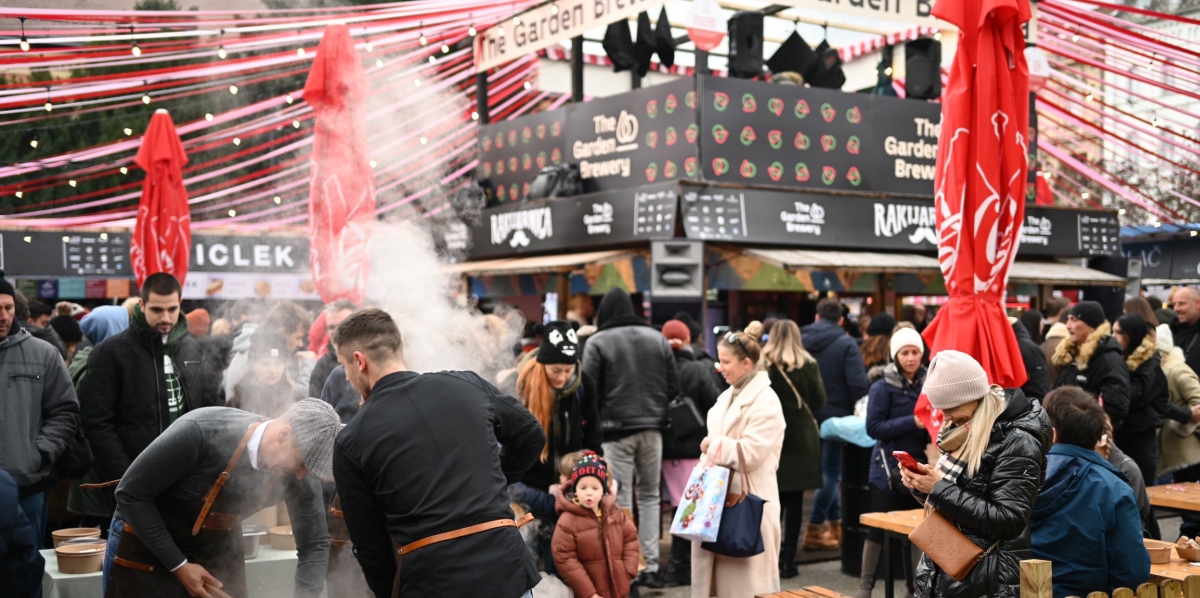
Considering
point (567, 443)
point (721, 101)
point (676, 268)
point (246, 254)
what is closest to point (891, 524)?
point (567, 443)

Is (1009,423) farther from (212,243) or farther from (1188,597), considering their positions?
(212,243)

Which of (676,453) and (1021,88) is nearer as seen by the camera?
(1021,88)

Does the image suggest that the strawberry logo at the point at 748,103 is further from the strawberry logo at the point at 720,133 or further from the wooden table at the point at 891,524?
the wooden table at the point at 891,524

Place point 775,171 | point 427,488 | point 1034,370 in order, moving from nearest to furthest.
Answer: point 427,488
point 1034,370
point 775,171

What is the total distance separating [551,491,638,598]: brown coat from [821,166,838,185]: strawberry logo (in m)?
7.44

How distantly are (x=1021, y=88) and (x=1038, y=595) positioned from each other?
2.80m

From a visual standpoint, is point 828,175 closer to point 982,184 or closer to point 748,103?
point 748,103

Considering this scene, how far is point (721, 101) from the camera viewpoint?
10812 mm

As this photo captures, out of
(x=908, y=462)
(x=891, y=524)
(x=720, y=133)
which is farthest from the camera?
(x=720, y=133)

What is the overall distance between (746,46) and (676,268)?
3480 millimetres

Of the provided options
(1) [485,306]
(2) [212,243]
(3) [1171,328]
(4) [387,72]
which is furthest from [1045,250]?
(2) [212,243]

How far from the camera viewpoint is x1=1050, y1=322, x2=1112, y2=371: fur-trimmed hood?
6.84 metres

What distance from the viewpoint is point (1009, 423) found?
3.56 metres

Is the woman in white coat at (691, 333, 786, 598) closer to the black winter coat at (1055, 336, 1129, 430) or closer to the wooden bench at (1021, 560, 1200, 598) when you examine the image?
the wooden bench at (1021, 560, 1200, 598)
